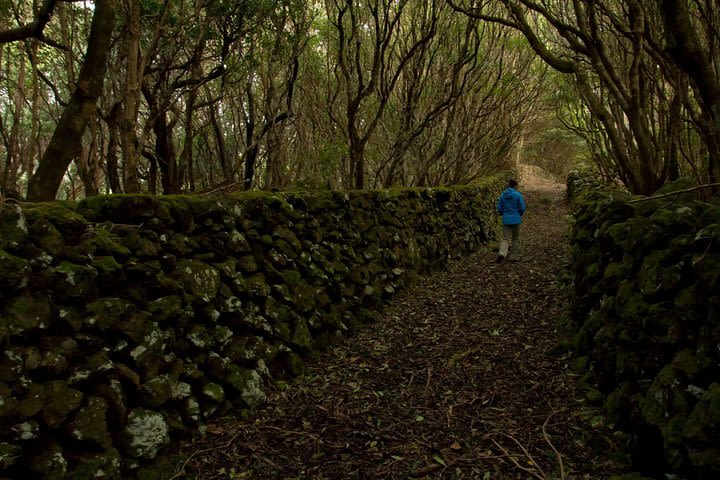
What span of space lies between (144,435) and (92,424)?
37 cm

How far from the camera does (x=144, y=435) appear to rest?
2.60 metres

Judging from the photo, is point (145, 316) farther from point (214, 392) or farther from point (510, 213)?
point (510, 213)

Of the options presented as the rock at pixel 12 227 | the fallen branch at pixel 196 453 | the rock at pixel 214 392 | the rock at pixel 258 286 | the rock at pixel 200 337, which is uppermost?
the rock at pixel 12 227

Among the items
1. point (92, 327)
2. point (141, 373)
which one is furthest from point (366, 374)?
point (92, 327)

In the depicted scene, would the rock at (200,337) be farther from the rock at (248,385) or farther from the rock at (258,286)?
the rock at (258,286)

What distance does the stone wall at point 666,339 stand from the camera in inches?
77.9

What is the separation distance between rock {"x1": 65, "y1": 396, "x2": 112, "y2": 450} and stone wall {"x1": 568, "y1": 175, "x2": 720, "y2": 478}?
2906 mm

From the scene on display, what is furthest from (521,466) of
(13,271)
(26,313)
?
(13,271)

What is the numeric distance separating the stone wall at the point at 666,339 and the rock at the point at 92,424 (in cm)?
291

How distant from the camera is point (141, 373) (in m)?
2.75

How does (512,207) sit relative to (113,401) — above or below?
above

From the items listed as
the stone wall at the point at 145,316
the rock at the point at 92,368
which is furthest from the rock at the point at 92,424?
the rock at the point at 92,368

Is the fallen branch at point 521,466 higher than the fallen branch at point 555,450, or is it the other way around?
the fallen branch at point 555,450

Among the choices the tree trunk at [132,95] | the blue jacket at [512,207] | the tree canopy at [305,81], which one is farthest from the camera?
the blue jacket at [512,207]
